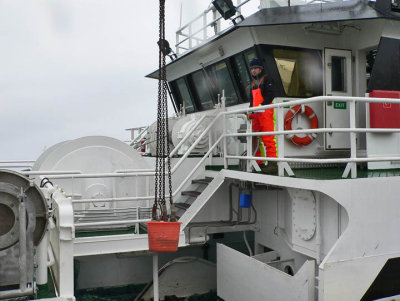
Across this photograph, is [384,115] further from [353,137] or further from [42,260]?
[42,260]

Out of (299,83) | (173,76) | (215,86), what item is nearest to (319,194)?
(299,83)

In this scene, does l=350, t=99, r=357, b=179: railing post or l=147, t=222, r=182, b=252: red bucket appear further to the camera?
l=350, t=99, r=357, b=179: railing post

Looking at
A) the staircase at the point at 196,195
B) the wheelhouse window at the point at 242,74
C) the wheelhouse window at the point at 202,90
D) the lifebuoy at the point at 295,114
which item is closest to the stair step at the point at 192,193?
the staircase at the point at 196,195

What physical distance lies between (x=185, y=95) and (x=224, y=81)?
205 cm

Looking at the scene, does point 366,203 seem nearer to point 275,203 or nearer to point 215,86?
point 275,203

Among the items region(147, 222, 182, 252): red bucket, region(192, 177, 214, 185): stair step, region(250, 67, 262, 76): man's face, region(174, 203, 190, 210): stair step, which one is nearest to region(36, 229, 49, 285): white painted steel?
region(147, 222, 182, 252): red bucket

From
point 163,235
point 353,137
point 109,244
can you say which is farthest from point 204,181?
point 353,137

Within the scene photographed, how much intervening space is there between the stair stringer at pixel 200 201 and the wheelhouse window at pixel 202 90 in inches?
115

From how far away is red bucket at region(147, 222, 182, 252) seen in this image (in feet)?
16.9

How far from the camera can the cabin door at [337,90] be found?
779 cm

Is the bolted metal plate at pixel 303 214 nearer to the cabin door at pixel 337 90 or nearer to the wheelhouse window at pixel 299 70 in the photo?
the cabin door at pixel 337 90

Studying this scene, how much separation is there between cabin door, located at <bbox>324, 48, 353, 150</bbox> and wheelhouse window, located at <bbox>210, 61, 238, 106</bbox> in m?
1.87

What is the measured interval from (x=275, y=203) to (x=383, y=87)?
9.17ft

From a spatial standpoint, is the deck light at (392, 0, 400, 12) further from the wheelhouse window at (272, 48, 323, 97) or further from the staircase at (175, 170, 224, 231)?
the staircase at (175, 170, 224, 231)
